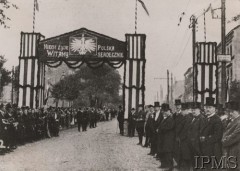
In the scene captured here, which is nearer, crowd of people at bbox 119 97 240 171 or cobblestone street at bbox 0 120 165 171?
crowd of people at bbox 119 97 240 171

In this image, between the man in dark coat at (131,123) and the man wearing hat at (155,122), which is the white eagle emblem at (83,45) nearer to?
the man in dark coat at (131,123)

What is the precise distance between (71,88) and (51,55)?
2076 cm

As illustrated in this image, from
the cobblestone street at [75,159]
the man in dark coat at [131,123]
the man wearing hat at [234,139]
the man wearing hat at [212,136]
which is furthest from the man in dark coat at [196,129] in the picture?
the man in dark coat at [131,123]

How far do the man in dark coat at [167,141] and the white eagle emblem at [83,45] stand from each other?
445 inches

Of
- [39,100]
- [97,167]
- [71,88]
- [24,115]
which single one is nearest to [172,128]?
[97,167]

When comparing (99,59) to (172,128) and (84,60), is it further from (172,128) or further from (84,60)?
(172,128)

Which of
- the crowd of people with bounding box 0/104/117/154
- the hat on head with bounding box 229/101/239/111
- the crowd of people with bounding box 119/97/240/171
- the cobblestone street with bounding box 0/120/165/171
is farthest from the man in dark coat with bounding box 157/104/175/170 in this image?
the crowd of people with bounding box 0/104/117/154

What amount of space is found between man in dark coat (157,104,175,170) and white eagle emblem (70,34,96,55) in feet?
37.1

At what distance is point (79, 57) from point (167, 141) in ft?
39.1

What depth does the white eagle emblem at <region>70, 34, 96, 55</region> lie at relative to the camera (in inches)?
886

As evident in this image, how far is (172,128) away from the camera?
11.2 meters

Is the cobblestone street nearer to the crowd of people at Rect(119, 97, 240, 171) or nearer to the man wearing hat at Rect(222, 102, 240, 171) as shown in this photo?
the crowd of people at Rect(119, 97, 240, 171)

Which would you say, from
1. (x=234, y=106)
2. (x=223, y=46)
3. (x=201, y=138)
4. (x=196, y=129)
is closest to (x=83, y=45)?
(x=223, y=46)

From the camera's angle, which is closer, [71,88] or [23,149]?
[23,149]
